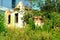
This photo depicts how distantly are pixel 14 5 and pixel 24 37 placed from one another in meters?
12.1

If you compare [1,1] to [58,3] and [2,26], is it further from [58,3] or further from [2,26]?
[2,26]

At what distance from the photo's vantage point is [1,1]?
20453 mm

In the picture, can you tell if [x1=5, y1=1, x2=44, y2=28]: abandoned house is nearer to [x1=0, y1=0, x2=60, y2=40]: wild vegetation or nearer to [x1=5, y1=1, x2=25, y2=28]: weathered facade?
[x1=5, y1=1, x2=25, y2=28]: weathered facade

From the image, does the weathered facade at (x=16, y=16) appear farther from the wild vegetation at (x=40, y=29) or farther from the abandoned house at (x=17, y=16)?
the wild vegetation at (x=40, y=29)

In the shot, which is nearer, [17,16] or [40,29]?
[40,29]

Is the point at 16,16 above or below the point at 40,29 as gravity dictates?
above

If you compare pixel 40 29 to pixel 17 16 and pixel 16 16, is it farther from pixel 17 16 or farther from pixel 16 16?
pixel 16 16

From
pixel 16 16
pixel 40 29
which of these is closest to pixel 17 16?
pixel 16 16

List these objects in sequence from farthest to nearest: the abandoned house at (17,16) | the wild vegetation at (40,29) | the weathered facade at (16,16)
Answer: the weathered facade at (16,16)
the abandoned house at (17,16)
the wild vegetation at (40,29)

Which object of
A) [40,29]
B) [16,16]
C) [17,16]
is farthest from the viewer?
[16,16]

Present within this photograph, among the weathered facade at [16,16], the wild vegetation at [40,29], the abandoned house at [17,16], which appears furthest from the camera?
the weathered facade at [16,16]

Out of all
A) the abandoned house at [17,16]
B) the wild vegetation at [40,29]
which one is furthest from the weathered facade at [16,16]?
the wild vegetation at [40,29]

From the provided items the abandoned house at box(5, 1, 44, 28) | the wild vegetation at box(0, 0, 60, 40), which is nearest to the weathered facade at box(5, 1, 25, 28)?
the abandoned house at box(5, 1, 44, 28)

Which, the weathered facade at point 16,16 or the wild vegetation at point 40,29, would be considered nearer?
the wild vegetation at point 40,29
